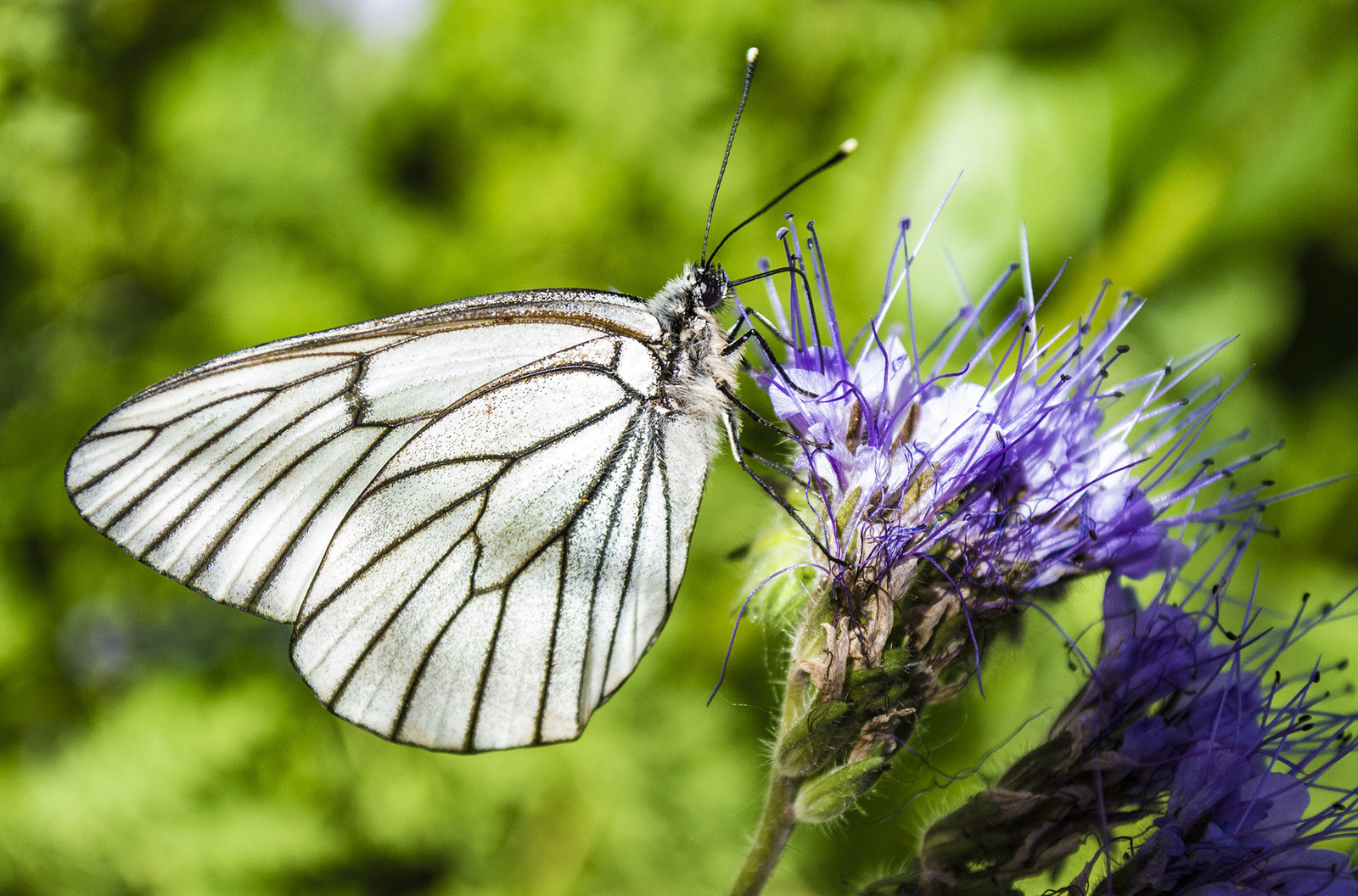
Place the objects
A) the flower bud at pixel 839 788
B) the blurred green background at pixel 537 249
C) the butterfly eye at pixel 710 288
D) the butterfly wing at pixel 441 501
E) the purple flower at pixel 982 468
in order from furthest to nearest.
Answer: the blurred green background at pixel 537 249 → the butterfly eye at pixel 710 288 → the butterfly wing at pixel 441 501 → the purple flower at pixel 982 468 → the flower bud at pixel 839 788

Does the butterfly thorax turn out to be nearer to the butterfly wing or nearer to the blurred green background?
the butterfly wing

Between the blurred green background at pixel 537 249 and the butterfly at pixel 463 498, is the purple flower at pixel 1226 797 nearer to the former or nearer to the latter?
the butterfly at pixel 463 498

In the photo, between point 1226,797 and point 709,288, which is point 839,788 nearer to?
point 1226,797

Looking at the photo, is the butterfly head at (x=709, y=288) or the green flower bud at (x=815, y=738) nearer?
the green flower bud at (x=815, y=738)

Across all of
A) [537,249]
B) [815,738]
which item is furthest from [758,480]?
[537,249]

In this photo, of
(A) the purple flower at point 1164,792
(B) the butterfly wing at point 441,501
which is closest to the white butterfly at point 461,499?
(B) the butterfly wing at point 441,501

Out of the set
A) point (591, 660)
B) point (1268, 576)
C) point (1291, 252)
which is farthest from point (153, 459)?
point (1291, 252)

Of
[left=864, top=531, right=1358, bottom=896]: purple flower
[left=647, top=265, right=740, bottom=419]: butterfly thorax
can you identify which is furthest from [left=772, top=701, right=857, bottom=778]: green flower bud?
[left=647, top=265, right=740, bottom=419]: butterfly thorax
